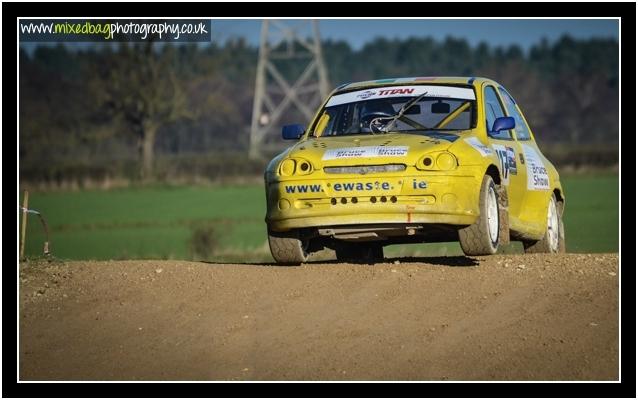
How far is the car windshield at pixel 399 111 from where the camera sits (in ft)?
36.7

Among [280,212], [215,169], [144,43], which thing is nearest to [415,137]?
[280,212]

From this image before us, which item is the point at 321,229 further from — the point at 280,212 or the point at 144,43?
the point at 144,43

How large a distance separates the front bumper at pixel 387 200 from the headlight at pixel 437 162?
7 centimetres

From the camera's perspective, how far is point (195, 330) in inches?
359

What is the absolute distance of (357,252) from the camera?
12422 millimetres

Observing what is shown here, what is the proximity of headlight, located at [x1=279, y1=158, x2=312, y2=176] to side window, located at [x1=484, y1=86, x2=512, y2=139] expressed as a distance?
1.82m

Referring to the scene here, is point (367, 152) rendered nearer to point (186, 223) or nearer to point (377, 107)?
point (377, 107)

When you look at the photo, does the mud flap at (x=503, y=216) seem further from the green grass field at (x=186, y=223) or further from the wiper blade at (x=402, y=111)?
the green grass field at (x=186, y=223)

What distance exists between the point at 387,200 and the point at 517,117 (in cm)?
306

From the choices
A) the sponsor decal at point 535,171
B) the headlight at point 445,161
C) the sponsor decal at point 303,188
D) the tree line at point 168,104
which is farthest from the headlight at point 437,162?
the tree line at point 168,104

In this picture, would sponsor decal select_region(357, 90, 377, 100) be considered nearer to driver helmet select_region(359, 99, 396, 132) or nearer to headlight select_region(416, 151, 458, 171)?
driver helmet select_region(359, 99, 396, 132)

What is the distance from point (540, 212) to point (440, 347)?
12.6 ft

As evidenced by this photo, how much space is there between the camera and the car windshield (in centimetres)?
1118

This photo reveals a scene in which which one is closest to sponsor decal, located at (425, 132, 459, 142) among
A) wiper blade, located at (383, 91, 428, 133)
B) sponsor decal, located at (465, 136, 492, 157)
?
sponsor decal, located at (465, 136, 492, 157)
